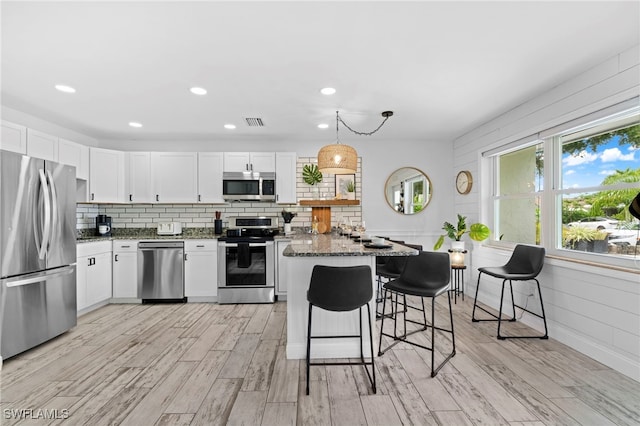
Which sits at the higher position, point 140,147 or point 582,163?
point 140,147

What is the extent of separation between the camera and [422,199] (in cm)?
521

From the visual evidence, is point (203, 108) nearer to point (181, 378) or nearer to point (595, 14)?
point (181, 378)

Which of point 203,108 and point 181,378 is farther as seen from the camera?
point 203,108

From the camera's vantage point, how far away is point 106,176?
4527mm

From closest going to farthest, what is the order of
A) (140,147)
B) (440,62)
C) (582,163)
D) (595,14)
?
(595,14) → (440,62) → (582,163) → (140,147)

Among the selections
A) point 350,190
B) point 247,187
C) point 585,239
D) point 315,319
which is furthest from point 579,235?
point 247,187

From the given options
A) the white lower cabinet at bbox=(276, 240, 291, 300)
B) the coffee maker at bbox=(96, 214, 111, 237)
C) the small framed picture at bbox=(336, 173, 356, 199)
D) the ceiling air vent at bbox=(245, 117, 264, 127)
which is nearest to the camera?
the ceiling air vent at bbox=(245, 117, 264, 127)

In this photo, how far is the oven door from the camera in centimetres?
443

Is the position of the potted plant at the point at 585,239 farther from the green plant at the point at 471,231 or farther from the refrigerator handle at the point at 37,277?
the refrigerator handle at the point at 37,277

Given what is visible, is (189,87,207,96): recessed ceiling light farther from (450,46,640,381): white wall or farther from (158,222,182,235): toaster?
(450,46,640,381): white wall

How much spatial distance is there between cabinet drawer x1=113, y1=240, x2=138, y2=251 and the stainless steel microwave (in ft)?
4.72

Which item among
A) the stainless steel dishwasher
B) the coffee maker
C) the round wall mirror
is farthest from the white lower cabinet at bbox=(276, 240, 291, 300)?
the coffee maker

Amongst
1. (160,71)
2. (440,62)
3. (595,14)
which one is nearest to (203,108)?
(160,71)

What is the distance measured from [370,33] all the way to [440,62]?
2.55 ft
